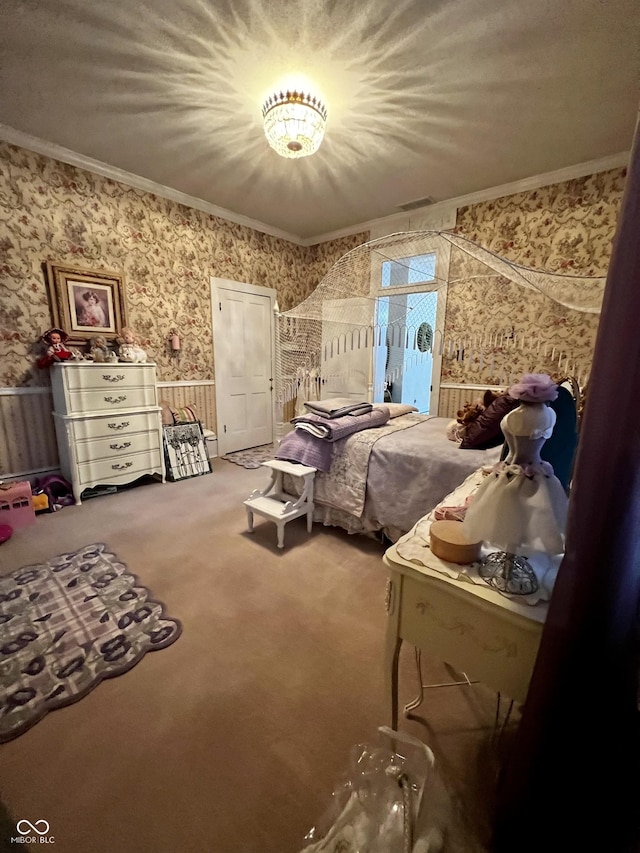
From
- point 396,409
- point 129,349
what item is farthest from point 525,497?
point 129,349

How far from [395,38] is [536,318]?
2320mm

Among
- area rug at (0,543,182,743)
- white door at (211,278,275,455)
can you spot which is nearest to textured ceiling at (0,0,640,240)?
white door at (211,278,275,455)

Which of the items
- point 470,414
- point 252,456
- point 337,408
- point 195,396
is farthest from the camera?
point 252,456

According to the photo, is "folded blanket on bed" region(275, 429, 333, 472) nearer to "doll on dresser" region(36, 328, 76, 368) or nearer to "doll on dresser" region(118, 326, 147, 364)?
"doll on dresser" region(118, 326, 147, 364)

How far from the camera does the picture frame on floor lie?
3.67 meters

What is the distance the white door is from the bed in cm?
220

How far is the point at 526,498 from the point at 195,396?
13.1ft

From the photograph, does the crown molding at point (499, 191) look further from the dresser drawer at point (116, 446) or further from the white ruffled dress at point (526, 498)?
the dresser drawer at point (116, 446)

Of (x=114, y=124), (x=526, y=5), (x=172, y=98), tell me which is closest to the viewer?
(x=526, y=5)

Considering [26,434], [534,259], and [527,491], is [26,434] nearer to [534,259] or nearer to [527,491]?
[527,491]

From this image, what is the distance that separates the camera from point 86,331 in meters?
3.23

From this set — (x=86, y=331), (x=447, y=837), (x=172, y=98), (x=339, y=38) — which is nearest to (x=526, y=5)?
(x=339, y=38)

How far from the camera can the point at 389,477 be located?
2.28 metres

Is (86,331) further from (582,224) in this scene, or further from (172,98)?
(582,224)
